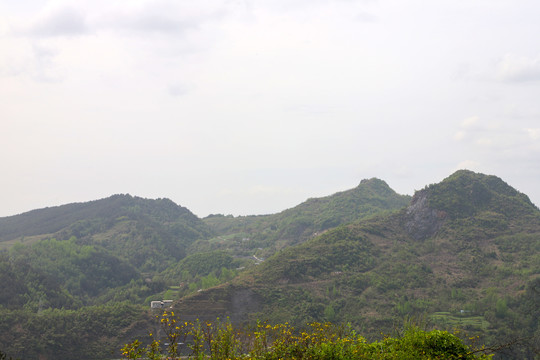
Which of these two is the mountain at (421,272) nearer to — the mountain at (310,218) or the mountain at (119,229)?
the mountain at (310,218)

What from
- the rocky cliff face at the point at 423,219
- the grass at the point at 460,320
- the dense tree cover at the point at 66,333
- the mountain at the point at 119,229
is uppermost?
the mountain at the point at 119,229

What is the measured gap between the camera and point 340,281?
4247cm

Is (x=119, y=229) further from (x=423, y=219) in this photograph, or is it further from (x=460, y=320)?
(x=460, y=320)

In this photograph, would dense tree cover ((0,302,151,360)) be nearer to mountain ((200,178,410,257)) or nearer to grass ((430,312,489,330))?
grass ((430,312,489,330))

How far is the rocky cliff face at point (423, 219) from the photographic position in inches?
2003

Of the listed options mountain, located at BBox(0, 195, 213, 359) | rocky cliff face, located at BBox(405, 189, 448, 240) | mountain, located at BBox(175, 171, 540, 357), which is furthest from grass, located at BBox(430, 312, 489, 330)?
mountain, located at BBox(0, 195, 213, 359)

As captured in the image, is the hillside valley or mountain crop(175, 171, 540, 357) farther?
mountain crop(175, 171, 540, 357)

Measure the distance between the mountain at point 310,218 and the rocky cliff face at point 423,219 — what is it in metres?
18.9

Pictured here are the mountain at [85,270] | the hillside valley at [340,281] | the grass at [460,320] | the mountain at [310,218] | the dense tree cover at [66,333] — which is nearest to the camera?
the dense tree cover at [66,333]

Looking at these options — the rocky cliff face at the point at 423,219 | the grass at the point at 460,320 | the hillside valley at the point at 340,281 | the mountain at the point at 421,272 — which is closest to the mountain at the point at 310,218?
the hillside valley at the point at 340,281

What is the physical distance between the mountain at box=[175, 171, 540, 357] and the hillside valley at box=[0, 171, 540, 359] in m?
0.11

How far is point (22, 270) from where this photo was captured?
47250mm

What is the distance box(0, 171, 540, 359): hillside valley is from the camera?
3173 cm

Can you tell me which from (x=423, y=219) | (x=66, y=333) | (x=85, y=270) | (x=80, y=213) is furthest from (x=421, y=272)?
(x=80, y=213)
